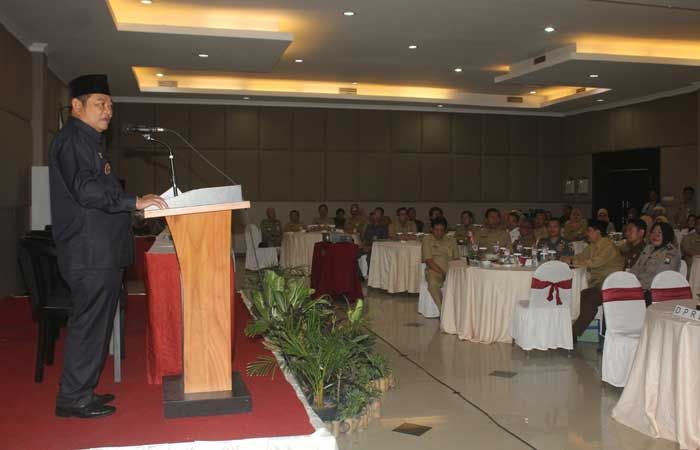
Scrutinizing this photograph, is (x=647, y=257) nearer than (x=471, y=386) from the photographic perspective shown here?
No

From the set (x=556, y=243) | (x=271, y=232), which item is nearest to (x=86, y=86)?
(x=556, y=243)

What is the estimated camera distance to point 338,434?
164 inches

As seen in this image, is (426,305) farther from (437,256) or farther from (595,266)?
(595,266)

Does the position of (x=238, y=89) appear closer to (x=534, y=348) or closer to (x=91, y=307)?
(x=534, y=348)

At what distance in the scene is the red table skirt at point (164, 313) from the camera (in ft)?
13.1

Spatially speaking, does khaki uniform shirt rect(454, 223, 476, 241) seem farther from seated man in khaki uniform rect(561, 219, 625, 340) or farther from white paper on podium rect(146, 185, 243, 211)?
white paper on podium rect(146, 185, 243, 211)

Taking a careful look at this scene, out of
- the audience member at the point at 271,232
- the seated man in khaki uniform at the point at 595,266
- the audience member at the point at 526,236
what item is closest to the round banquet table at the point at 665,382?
the seated man in khaki uniform at the point at 595,266

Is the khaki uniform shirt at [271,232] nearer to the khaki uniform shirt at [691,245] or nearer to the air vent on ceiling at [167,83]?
the air vent on ceiling at [167,83]

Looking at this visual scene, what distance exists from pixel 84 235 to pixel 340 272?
20.6ft

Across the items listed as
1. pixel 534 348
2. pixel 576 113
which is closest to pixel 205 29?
pixel 534 348

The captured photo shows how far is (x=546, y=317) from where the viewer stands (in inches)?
251

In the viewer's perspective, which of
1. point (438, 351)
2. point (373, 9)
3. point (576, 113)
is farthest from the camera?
point (576, 113)

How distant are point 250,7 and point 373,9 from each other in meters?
1.56

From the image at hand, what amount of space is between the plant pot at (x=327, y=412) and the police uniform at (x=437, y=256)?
4.28 m
